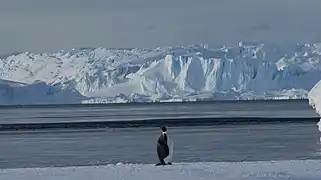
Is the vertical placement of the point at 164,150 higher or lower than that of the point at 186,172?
lower

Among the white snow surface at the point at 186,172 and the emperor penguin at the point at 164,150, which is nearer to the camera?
the white snow surface at the point at 186,172

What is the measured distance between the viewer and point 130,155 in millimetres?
36562

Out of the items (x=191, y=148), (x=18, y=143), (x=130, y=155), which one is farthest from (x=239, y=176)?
(x=18, y=143)

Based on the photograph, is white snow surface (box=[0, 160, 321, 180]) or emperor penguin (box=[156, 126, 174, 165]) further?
emperor penguin (box=[156, 126, 174, 165])

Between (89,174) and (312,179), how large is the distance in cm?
536

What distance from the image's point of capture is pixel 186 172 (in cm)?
2092

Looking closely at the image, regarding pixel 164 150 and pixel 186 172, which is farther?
pixel 164 150

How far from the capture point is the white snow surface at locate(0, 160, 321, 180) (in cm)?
2016

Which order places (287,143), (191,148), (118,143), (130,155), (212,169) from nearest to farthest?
(212,169), (130,155), (191,148), (287,143), (118,143)

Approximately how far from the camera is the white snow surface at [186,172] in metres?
20.2

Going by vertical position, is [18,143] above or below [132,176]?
below

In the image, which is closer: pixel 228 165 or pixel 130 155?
pixel 228 165

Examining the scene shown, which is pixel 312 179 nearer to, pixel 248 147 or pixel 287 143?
pixel 248 147

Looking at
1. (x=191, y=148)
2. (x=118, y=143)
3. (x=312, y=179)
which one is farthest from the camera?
(x=118, y=143)
